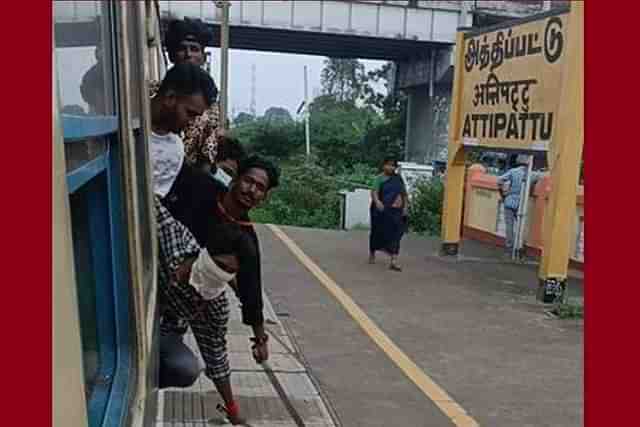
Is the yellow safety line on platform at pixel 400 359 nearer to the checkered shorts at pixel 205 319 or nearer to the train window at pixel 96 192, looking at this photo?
the checkered shorts at pixel 205 319

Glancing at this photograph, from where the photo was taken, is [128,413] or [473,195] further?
[473,195]

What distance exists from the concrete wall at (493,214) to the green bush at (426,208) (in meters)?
0.90

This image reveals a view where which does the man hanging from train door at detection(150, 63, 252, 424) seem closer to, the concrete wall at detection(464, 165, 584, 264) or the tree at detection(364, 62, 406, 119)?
the concrete wall at detection(464, 165, 584, 264)

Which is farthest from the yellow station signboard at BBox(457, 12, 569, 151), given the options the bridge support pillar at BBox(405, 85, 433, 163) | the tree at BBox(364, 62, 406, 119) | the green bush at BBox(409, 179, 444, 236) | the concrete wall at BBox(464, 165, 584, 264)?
the tree at BBox(364, 62, 406, 119)

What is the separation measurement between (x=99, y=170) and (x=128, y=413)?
48cm

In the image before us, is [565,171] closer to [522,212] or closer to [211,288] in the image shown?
[522,212]

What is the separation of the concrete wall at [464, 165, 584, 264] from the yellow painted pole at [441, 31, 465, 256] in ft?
3.29

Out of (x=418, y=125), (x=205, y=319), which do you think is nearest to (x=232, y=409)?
(x=205, y=319)

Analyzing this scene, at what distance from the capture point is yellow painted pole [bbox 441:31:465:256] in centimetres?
995

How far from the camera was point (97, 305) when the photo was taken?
1.69 m

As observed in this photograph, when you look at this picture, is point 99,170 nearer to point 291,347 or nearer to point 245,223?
point 245,223

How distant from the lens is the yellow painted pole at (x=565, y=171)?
23.5 ft
